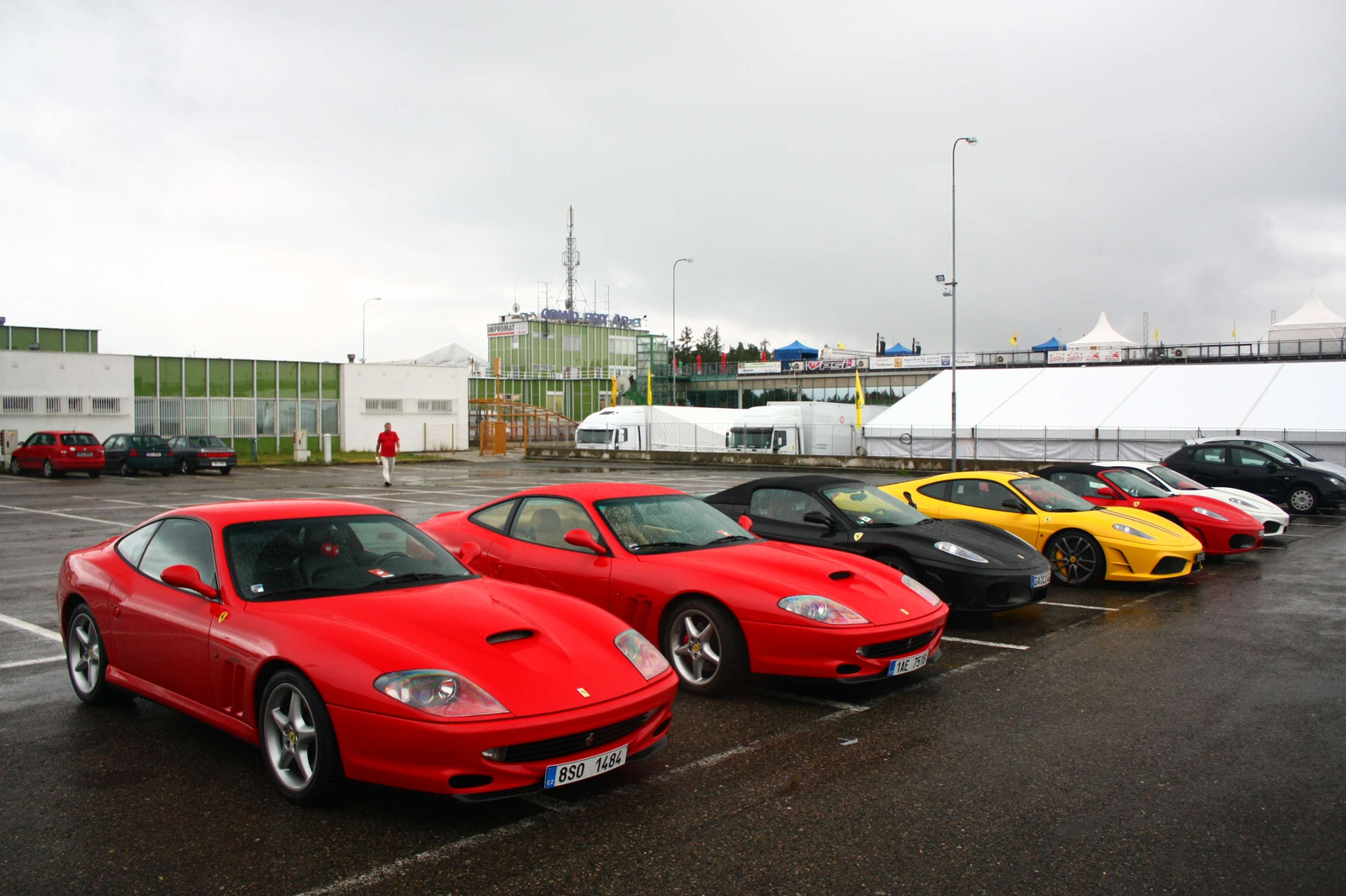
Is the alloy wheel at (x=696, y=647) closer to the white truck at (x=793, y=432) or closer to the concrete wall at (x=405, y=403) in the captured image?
the white truck at (x=793, y=432)

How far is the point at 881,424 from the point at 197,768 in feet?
122

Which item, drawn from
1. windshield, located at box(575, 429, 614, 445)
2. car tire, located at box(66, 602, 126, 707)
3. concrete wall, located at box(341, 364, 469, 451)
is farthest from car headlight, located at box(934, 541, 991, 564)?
concrete wall, located at box(341, 364, 469, 451)

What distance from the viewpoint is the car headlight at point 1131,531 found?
405 inches

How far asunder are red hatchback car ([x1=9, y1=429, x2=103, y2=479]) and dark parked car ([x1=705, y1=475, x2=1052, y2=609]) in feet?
96.6

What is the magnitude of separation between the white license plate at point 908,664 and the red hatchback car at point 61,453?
32.5 metres

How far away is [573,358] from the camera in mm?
85812

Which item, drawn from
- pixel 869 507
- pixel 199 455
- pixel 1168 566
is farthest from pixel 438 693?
pixel 199 455

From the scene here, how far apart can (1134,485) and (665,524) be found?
876 cm

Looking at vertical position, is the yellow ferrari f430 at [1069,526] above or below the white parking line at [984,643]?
above

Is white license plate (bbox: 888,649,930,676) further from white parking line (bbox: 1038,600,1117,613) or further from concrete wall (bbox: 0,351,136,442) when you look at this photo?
concrete wall (bbox: 0,351,136,442)

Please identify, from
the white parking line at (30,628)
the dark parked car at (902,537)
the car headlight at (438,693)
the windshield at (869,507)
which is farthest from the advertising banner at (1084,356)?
the car headlight at (438,693)

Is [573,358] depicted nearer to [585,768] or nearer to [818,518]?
[818,518]

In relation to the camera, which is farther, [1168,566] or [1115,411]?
[1115,411]

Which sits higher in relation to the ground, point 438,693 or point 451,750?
point 438,693
